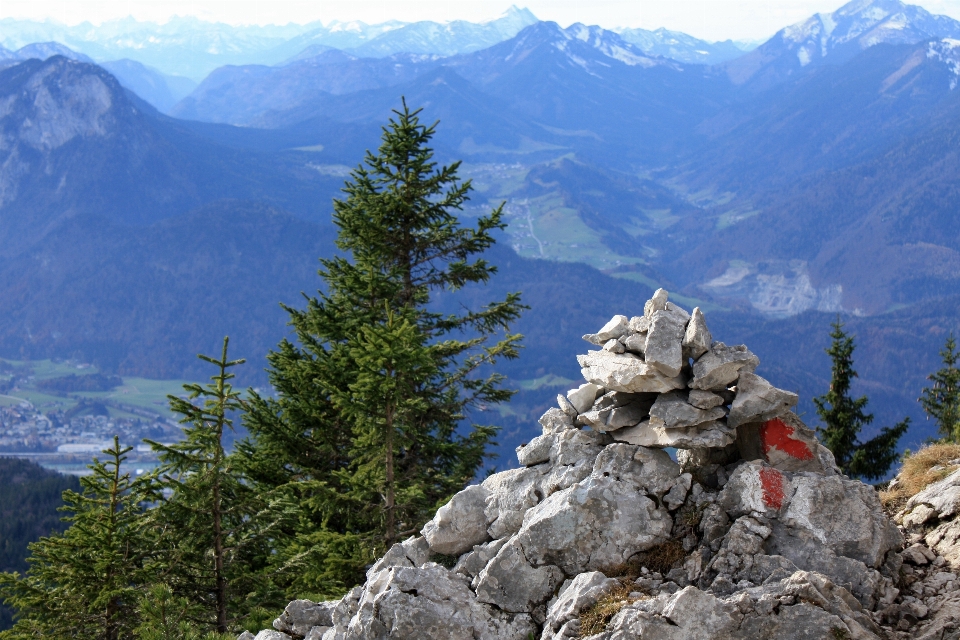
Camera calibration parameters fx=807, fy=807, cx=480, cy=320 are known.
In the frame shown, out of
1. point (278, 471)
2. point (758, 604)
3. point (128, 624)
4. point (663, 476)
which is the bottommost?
point (758, 604)

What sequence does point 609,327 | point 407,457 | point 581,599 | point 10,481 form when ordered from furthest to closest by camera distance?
point 10,481
point 407,457
point 609,327
point 581,599

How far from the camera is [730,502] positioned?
14.5 meters

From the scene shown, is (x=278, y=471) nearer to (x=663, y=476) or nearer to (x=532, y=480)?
(x=532, y=480)

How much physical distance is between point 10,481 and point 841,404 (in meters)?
138

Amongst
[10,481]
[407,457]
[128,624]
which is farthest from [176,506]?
[10,481]

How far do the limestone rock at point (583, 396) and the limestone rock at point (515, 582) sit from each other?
377 centimetres

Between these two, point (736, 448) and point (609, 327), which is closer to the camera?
point (736, 448)

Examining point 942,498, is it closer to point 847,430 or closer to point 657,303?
point 657,303

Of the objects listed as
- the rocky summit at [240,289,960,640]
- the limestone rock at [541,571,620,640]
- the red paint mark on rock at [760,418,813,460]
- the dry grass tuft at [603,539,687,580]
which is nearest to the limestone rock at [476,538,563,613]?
the rocky summit at [240,289,960,640]

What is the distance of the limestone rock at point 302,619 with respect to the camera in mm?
15680

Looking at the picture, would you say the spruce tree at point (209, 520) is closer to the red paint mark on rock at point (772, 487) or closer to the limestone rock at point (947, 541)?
the red paint mark on rock at point (772, 487)

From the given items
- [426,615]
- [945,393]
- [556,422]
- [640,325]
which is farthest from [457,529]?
[945,393]

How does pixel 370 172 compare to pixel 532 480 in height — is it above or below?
above

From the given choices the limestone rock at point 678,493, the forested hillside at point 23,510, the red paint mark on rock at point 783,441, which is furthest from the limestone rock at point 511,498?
the forested hillside at point 23,510
